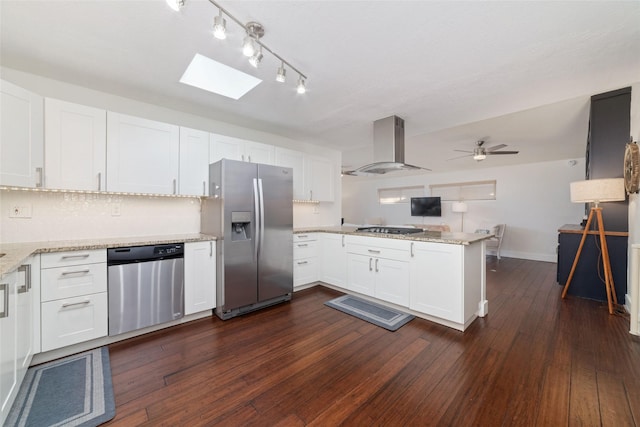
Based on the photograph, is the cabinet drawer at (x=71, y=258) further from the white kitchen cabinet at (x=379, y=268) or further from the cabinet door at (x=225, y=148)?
the white kitchen cabinet at (x=379, y=268)

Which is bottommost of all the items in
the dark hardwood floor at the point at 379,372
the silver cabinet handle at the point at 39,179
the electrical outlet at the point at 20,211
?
the dark hardwood floor at the point at 379,372

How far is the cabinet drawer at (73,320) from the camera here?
73.7 inches

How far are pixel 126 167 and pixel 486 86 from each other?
368cm

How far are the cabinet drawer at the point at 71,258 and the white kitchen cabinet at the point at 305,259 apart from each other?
79.8 inches

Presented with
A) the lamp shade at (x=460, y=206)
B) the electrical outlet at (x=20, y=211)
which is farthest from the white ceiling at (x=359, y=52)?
the lamp shade at (x=460, y=206)

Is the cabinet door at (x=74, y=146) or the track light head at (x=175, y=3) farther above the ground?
the track light head at (x=175, y=3)

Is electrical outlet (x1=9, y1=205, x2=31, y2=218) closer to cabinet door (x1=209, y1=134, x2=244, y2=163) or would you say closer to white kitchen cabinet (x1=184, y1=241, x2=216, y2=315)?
white kitchen cabinet (x1=184, y1=241, x2=216, y2=315)

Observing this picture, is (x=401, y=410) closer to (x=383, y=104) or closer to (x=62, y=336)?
(x=62, y=336)

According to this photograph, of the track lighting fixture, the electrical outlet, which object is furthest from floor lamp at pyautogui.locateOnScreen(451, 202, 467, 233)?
the electrical outlet

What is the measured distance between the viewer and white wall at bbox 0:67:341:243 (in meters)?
2.18

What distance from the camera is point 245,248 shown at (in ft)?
9.20

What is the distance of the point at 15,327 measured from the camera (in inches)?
→ 55.6

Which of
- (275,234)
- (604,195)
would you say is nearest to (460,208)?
(604,195)

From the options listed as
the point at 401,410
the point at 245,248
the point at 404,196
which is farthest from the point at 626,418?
the point at 404,196
